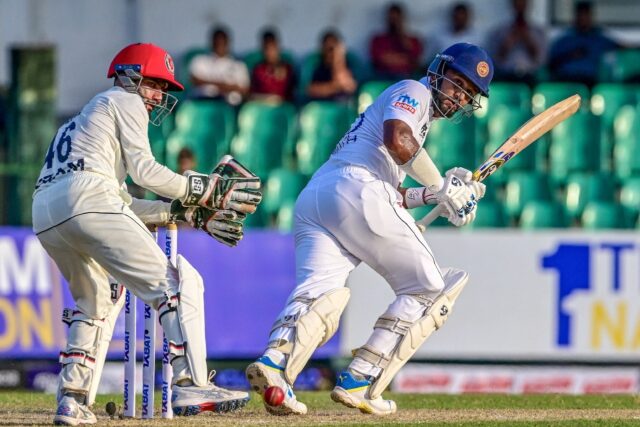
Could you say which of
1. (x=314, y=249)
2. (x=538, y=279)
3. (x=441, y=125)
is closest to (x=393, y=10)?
(x=441, y=125)

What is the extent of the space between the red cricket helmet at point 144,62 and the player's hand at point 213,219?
0.69m

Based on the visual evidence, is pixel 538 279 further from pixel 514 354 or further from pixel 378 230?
pixel 378 230

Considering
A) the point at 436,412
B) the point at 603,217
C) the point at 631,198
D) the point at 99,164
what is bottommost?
the point at 436,412

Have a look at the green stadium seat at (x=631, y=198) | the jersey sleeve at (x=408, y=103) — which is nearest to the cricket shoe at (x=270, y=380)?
the jersey sleeve at (x=408, y=103)

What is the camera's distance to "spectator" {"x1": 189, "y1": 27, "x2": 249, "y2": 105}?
49.6 feet

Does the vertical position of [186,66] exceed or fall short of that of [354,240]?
it exceeds it

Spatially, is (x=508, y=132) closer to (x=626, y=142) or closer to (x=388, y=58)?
(x=626, y=142)

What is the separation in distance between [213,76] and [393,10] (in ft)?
7.20

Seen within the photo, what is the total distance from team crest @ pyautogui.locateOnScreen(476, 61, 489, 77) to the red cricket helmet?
1.75 meters

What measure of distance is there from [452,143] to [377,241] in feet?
23.1

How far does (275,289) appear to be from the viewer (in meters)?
12.8

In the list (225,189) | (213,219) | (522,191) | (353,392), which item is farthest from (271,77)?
(353,392)

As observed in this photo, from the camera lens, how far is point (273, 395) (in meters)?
7.36

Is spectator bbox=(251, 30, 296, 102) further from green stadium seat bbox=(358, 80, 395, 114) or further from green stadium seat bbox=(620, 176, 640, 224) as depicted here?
green stadium seat bbox=(620, 176, 640, 224)
